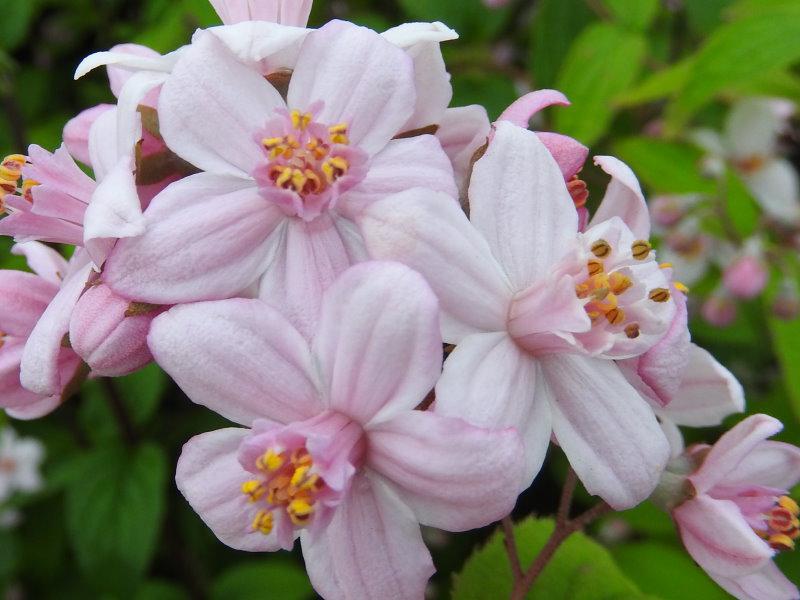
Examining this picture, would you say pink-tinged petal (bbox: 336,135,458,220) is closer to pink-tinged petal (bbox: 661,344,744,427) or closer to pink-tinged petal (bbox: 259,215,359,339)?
pink-tinged petal (bbox: 259,215,359,339)

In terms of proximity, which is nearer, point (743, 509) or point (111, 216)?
point (111, 216)

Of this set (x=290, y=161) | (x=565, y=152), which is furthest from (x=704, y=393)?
(x=290, y=161)

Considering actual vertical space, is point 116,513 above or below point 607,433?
below

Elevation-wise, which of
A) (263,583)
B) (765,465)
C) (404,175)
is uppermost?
(404,175)

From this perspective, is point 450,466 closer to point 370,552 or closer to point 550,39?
point 370,552

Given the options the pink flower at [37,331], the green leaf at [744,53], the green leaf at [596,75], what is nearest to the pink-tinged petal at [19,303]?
the pink flower at [37,331]

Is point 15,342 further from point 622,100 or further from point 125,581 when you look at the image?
point 622,100
